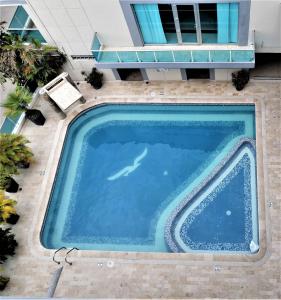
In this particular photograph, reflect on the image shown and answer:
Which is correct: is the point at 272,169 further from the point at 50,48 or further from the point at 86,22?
the point at 50,48

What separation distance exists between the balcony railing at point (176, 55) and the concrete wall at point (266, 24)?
69 cm

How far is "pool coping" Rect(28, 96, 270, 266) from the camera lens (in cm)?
1866

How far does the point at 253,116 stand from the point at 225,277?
341 inches

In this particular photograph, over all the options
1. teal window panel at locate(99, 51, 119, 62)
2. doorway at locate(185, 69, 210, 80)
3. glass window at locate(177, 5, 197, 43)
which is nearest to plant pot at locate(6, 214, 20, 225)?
teal window panel at locate(99, 51, 119, 62)

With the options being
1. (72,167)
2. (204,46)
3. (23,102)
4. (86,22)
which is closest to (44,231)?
(72,167)

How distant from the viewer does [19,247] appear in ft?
68.0

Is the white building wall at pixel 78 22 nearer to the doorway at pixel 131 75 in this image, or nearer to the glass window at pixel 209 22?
the doorway at pixel 131 75

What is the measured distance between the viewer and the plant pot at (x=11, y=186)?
72.0 feet

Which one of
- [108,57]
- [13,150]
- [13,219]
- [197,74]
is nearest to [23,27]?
[108,57]

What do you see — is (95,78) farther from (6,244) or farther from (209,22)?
(6,244)

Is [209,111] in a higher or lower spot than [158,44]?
lower

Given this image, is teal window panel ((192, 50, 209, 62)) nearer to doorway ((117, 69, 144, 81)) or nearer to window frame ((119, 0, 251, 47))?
window frame ((119, 0, 251, 47))

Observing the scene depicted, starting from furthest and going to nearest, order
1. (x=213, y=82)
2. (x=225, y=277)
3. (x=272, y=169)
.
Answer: (x=213, y=82)
(x=272, y=169)
(x=225, y=277)

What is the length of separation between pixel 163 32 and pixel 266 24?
4.85m
